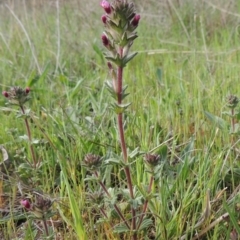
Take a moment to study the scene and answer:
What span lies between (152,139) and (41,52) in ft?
6.04

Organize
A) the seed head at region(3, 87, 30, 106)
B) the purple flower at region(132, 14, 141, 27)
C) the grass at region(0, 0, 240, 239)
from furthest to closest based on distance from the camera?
the seed head at region(3, 87, 30, 106) < the grass at region(0, 0, 240, 239) < the purple flower at region(132, 14, 141, 27)

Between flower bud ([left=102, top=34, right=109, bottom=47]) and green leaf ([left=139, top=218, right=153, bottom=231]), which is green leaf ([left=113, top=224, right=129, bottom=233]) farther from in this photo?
flower bud ([left=102, top=34, right=109, bottom=47])

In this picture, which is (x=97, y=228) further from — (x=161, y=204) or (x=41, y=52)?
(x=41, y=52)

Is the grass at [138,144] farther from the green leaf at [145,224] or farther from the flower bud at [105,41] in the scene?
the flower bud at [105,41]

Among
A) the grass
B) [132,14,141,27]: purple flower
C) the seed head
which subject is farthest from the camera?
the seed head

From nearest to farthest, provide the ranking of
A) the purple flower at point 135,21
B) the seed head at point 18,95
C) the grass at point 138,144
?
1. the purple flower at point 135,21
2. the grass at point 138,144
3. the seed head at point 18,95

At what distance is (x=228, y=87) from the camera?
Result: 183cm

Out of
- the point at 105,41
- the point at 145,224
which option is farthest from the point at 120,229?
the point at 105,41

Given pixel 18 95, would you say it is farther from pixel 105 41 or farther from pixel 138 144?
pixel 105 41

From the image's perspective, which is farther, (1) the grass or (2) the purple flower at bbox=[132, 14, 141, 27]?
(1) the grass

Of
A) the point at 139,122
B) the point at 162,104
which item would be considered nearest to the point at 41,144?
the point at 139,122

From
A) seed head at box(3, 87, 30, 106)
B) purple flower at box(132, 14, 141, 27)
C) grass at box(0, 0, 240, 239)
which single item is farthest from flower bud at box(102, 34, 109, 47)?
seed head at box(3, 87, 30, 106)

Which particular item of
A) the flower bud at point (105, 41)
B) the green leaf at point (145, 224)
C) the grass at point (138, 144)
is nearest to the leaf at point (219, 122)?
the grass at point (138, 144)

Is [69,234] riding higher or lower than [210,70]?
lower
